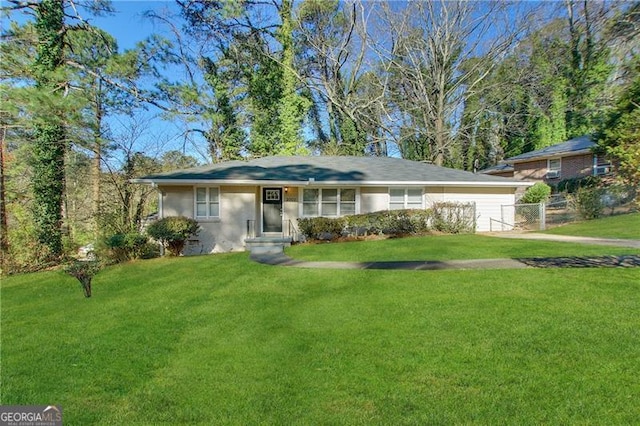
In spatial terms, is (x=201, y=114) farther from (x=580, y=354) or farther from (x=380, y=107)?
(x=380, y=107)

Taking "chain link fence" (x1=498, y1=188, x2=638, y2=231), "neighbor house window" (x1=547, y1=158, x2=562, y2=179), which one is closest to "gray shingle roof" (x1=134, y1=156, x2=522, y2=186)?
"chain link fence" (x1=498, y1=188, x2=638, y2=231)

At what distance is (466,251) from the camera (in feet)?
33.1

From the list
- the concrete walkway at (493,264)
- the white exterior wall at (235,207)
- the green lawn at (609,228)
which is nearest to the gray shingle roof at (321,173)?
the white exterior wall at (235,207)

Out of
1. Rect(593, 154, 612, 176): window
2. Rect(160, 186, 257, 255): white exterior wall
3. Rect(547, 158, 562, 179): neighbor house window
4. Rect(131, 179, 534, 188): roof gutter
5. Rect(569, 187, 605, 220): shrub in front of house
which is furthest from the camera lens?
Rect(547, 158, 562, 179): neighbor house window

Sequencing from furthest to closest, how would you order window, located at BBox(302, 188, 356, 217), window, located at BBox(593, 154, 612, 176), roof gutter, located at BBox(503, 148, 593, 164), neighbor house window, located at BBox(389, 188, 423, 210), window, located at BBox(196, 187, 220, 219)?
roof gutter, located at BBox(503, 148, 593, 164) < window, located at BBox(593, 154, 612, 176) < neighbor house window, located at BBox(389, 188, 423, 210) < window, located at BBox(302, 188, 356, 217) < window, located at BBox(196, 187, 220, 219)

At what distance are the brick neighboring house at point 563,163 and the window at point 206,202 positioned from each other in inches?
781

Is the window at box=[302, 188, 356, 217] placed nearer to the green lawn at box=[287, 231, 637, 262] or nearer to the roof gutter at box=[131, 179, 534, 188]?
the roof gutter at box=[131, 179, 534, 188]

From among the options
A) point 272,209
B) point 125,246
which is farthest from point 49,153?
point 272,209

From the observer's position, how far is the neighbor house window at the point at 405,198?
1570 cm

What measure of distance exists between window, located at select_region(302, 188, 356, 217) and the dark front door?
3.41 ft

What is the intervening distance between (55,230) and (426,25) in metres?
26.6

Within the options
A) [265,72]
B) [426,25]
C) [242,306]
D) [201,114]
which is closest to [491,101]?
[426,25]

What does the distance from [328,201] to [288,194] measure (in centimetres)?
170

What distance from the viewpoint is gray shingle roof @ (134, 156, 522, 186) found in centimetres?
1419
